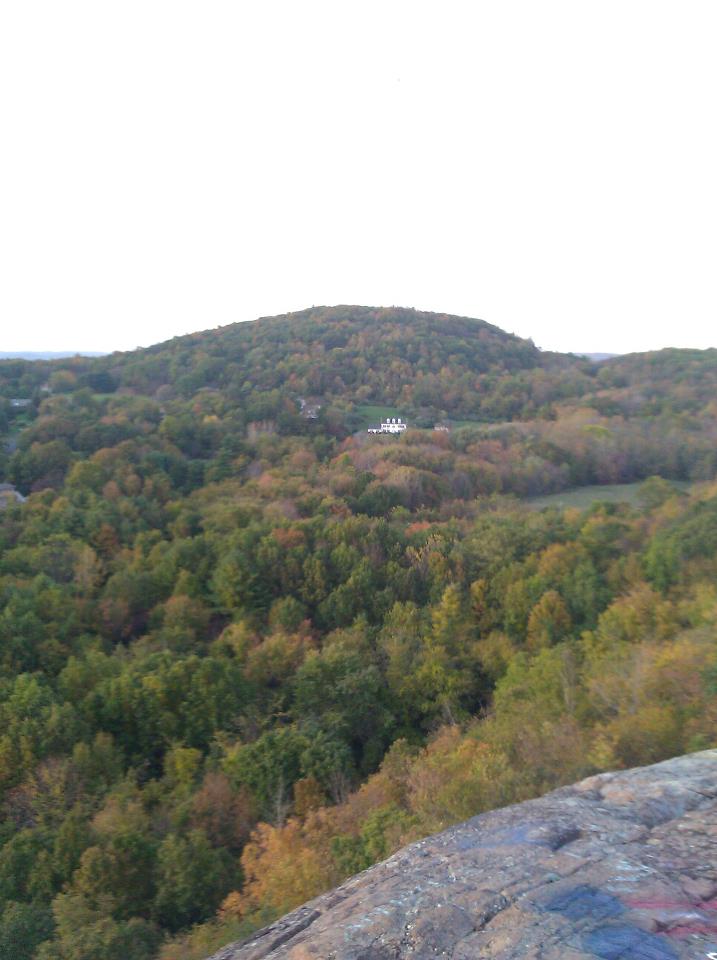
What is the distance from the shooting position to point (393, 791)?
1088 cm

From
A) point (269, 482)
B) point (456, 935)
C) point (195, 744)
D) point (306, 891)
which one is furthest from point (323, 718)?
point (269, 482)

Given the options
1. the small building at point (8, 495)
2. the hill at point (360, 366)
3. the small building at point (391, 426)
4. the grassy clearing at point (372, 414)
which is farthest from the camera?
the hill at point (360, 366)

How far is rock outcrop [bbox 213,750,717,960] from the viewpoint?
446cm

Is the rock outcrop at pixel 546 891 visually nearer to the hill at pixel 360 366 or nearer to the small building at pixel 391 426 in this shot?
the small building at pixel 391 426

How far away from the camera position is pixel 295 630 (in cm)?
1894

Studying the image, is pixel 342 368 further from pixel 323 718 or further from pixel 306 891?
pixel 306 891

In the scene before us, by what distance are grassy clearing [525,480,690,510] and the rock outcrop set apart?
20.3 meters

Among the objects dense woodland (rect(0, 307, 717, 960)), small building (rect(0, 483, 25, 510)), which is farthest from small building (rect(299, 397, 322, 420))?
small building (rect(0, 483, 25, 510))

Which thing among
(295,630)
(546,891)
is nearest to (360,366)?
(295,630)

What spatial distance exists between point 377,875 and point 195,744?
9.50 m

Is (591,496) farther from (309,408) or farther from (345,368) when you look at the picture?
(345,368)

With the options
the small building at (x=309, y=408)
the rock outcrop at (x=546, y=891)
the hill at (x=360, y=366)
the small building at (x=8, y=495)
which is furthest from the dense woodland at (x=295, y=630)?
the rock outcrop at (x=546, y=891)

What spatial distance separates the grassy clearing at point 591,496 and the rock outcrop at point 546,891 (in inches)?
801

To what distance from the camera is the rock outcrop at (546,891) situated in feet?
14.6
